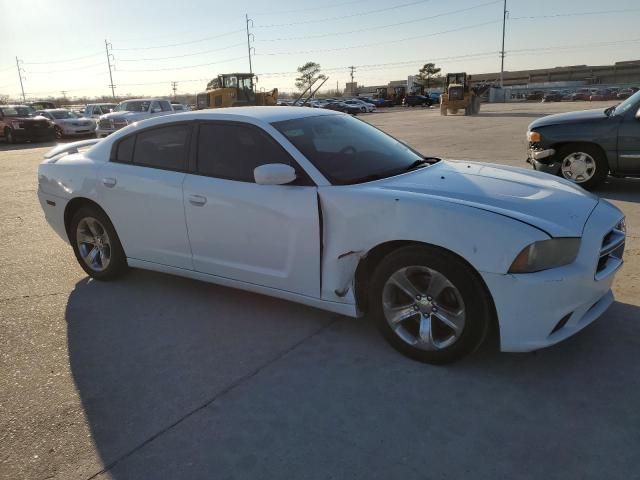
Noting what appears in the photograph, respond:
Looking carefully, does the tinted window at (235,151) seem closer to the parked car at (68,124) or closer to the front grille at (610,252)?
the front grille at (610,252)

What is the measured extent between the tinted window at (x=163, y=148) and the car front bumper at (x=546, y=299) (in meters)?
2.58

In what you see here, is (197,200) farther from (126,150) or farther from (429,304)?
(429,304)

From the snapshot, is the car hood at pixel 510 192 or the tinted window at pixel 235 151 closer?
the car hood at pixel 510 192

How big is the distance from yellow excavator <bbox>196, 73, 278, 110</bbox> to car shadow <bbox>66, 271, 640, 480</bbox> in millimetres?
24872

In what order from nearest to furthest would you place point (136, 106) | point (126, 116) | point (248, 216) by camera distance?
point (248, 216), point (126, 116), point (136, 106)

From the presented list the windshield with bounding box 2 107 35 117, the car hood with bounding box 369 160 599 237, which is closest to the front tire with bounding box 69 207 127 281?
the car hood with bounding box 369 160 599 237

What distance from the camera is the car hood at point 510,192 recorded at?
3.01 meters

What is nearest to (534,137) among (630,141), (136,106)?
(630,141)

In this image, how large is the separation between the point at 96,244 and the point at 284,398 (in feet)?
9.29

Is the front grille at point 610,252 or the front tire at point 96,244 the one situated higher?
the front grille at point 610,252

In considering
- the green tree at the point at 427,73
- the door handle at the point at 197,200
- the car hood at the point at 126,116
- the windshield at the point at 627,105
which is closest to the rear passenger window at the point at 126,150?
the door handle at the point at 197,200

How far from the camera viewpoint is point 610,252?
10.7 feet

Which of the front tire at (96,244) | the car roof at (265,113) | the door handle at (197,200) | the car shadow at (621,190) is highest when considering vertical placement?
the car roof at (265,113)

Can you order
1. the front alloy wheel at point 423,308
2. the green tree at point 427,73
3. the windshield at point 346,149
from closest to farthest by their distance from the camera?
the front alloy wheel at point 423,308, the windshield at point 346,149, the green tree at point 427,73
